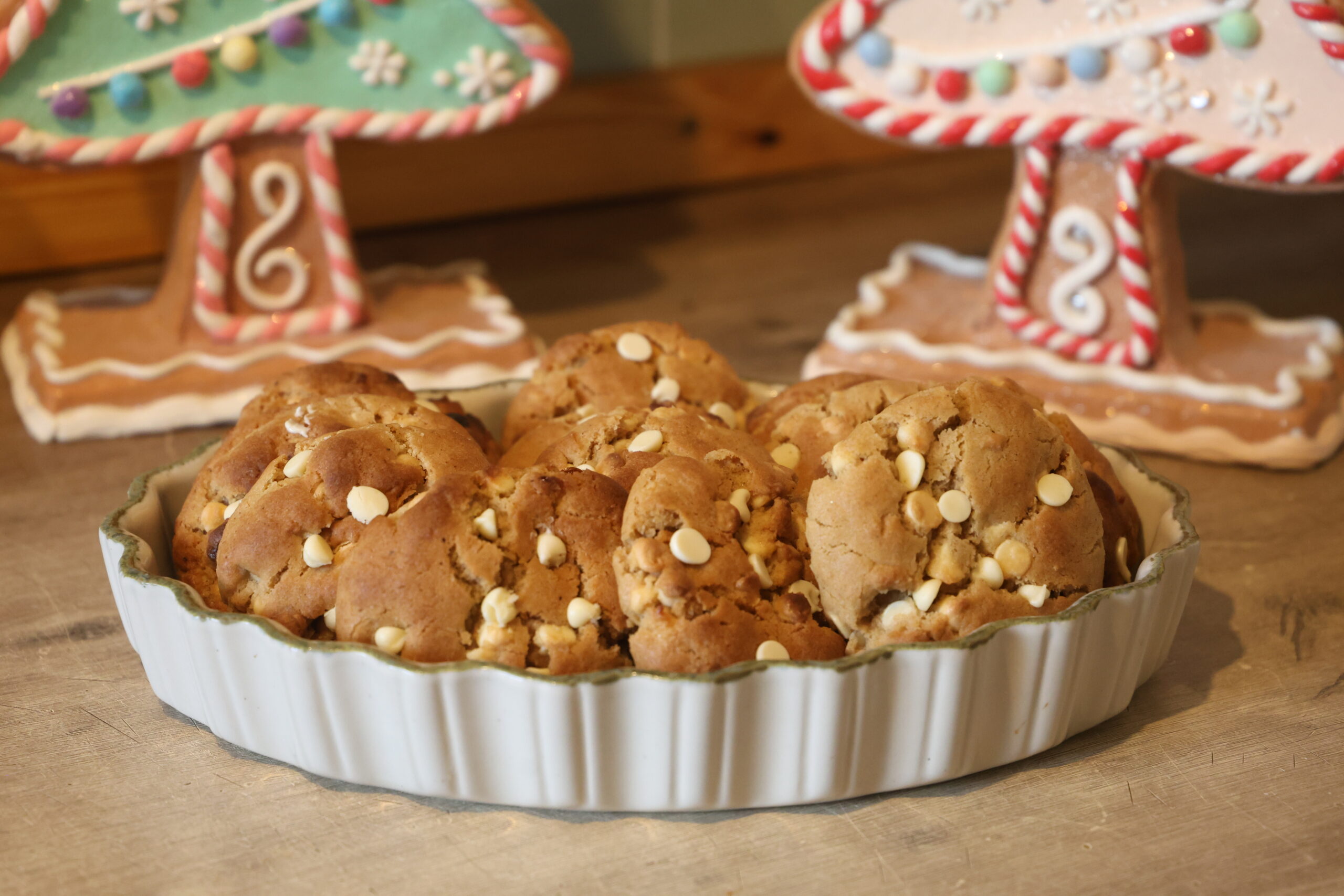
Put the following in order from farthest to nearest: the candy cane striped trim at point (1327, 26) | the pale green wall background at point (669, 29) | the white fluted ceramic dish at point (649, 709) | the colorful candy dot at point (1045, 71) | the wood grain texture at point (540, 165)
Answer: the pale green wall background at point (669, 29), the wood grain texture at point (540, 165), the colorful candy dot at point (1045, 71), the candy cane striped trim at point (1327, 26), the white fluted ceramic dish at point (649, 709)

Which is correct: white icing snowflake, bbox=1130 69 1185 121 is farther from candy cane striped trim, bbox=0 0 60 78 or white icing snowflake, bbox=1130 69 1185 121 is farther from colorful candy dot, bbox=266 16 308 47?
candy cane striped trim, bbox=0 0 60 78

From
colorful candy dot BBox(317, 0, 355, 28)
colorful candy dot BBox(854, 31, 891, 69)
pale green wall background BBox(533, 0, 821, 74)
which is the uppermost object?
colorful candy dot BBox(317, 0, 355, 28)

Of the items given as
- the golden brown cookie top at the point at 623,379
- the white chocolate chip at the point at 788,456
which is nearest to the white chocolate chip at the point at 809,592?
the white chocolate chip at the point at 788,456

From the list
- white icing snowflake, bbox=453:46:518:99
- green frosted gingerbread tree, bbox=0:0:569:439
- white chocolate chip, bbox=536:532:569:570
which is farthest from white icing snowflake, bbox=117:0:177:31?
white chocolate chip, bbox=536:532:569:570

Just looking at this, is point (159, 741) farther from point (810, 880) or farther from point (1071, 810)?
point (1071, 810)

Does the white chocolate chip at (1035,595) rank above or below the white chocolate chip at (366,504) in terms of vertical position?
below

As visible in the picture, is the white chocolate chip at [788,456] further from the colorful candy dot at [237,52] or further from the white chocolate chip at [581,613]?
the colorful candy dot at [237,52]

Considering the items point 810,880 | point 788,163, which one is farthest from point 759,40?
point 810,880

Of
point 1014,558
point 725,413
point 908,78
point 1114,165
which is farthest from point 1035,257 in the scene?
point 1014,558

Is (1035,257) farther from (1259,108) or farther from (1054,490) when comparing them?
(1054,490)
